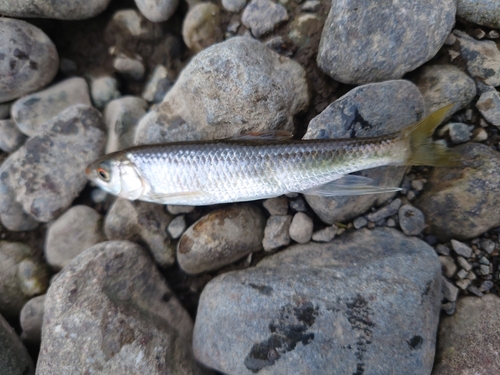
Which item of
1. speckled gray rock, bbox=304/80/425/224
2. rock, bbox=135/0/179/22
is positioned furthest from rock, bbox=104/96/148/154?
speckled gray rock, bbox=304/80/425/224

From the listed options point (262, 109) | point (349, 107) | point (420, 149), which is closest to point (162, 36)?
point (262, 109)

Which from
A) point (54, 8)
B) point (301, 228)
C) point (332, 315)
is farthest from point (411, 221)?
point (54, 8)

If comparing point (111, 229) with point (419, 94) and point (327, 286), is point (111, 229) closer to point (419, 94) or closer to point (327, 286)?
point (327, 286)

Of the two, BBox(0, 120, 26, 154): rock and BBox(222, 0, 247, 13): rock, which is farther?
BBox(0, 120, 26, 154): rock

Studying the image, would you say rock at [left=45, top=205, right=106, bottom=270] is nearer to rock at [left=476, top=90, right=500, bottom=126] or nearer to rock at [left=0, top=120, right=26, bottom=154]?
rock at [left=0, top=120, right=26, bottom=154]

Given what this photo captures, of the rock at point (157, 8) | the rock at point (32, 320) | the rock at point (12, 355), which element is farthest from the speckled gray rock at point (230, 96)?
the rock at point (12, 355)

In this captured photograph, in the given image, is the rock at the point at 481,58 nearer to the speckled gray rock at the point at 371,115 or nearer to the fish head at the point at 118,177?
the speckled gray rock at the point at 371,115
